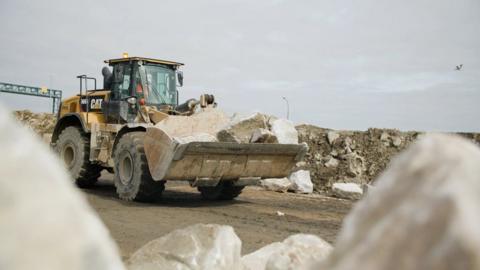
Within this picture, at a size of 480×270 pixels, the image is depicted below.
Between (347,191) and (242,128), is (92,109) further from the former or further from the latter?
(347,191)

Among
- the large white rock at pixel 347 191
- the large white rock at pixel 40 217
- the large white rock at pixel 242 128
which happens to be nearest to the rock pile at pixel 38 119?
the large white rock at pixel 347 191

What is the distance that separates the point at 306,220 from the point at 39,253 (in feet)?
24.1

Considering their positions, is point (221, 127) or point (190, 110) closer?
point (221, 127)

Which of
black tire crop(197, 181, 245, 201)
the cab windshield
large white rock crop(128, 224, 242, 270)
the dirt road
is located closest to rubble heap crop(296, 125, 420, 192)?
the dirt road

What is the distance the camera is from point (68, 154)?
439 inches

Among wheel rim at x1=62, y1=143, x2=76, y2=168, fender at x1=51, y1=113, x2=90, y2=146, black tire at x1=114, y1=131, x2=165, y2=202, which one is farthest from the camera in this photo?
fender at x1=51, y1=113, x2=90, y2=146

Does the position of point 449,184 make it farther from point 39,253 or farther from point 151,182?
point 151,182

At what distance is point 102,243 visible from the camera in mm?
1015

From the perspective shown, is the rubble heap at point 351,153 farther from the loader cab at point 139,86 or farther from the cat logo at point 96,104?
the cat logo at point 96,104

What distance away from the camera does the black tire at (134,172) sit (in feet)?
27.8

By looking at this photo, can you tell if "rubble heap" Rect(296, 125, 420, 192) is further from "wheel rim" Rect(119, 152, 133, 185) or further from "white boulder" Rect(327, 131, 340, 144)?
"wheel rim" Rect(119, 152, 133, 185)

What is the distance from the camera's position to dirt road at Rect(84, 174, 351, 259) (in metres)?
6.26

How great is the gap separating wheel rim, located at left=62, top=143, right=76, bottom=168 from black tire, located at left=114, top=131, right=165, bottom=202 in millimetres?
2267

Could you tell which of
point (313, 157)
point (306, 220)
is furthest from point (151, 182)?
point (313, 157)
